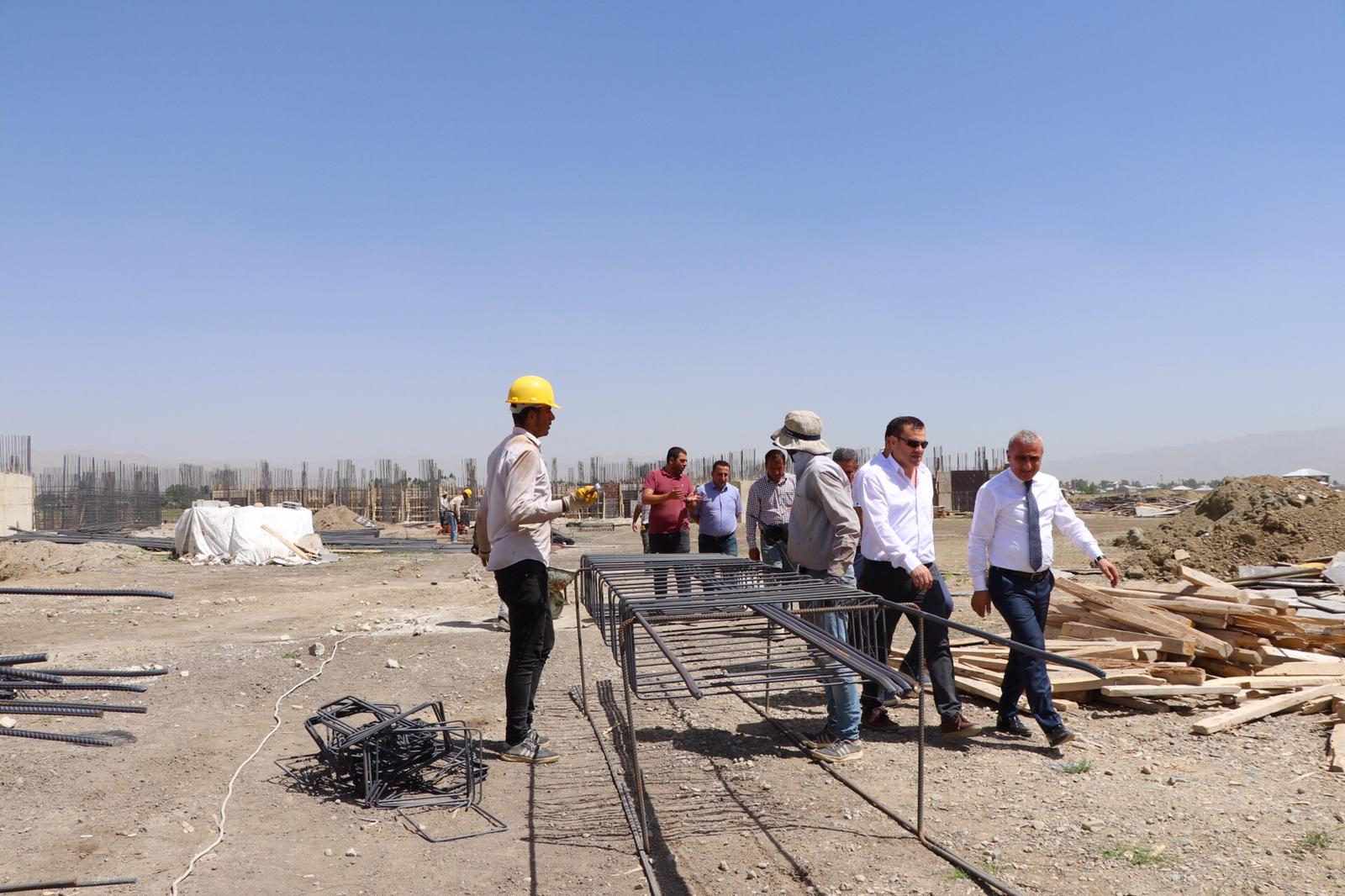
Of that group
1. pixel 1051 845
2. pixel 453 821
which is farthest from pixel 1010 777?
pixel 453 821

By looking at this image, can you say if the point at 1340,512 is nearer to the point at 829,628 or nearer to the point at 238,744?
the point at 829,628

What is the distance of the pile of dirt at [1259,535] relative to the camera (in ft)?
45.9

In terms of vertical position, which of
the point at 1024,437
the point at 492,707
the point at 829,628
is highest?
the point at 1024,437

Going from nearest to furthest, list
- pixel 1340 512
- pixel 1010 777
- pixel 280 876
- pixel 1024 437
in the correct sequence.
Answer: pixel 280 876, pixel 1010 777, pixel 1024 437, pixel 1340 512

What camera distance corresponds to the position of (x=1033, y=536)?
5500 mm

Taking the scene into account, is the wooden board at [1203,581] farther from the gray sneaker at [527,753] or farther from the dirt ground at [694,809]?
the gray sneaker at [527,753]

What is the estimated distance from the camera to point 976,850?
4.01 metres

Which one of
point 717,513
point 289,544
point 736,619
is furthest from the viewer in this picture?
point 289,544

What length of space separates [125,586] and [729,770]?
41.9ft

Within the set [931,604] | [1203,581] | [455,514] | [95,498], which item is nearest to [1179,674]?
[1203,581]

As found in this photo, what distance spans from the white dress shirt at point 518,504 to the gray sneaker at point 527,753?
98 cm

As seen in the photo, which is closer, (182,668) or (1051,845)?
(1051,845)

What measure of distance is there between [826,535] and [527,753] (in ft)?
6.92

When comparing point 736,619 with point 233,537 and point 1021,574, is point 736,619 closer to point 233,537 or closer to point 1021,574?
point 1021,574
